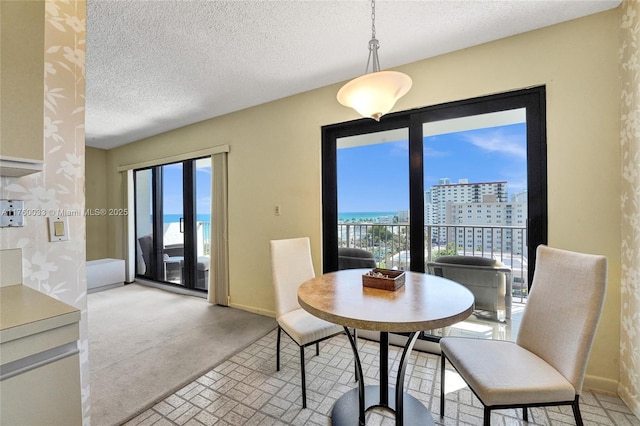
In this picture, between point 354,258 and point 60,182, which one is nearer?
point 60,182

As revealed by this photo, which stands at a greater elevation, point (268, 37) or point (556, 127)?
point (268, 37)

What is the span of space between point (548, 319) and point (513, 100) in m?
1.61

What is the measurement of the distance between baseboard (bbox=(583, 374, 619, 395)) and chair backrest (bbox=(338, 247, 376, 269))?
68.9 inches

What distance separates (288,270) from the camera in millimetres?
2180

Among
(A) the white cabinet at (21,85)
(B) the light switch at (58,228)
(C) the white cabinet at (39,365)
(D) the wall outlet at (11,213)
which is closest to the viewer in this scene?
(C) the white cabinet at (39,365)

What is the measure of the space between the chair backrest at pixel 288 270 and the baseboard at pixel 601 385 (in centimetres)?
208

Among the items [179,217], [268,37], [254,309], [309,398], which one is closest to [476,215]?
[309,398]

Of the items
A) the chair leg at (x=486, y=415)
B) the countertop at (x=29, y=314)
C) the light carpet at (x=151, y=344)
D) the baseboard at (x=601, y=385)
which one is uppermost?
the countertop at (x=29, y=314)

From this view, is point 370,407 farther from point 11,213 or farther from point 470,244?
point 11,213

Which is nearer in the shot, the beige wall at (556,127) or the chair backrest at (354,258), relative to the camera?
the beige wall at (556,127)

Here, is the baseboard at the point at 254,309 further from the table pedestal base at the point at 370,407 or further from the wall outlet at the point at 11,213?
the wall outlet at the point at 11,213

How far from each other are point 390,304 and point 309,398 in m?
1.01

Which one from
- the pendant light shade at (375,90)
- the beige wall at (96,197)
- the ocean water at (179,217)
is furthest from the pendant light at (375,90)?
the beige wall at (96,197)

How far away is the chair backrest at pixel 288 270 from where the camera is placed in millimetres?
2061
